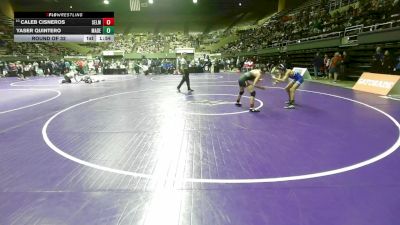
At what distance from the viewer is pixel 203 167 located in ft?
17.0

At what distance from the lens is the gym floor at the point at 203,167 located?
3.68m

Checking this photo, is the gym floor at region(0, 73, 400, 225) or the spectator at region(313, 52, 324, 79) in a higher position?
the spectator at region(313, 52, 324, 79)

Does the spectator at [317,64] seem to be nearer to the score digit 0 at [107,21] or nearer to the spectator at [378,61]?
the spectator at [378,61]

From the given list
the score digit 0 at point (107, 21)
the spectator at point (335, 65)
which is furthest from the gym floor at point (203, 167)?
the spectator at point (335, 65)

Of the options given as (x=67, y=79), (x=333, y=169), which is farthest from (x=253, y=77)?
(x=67, y=79)

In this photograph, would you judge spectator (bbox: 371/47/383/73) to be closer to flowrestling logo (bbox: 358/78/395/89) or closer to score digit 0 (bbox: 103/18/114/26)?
flowrestling logo (bbox: 358/78/395/89)

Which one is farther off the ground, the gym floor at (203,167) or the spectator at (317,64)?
the spectator at (317,64)

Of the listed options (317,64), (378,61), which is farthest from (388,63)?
(317,64)

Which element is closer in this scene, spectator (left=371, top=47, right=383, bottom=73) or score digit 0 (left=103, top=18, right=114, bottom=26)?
score digit 0 (left=103, top=18, right=114, bottom=26)

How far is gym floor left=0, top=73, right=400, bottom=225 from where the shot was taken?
3682 millimetres
